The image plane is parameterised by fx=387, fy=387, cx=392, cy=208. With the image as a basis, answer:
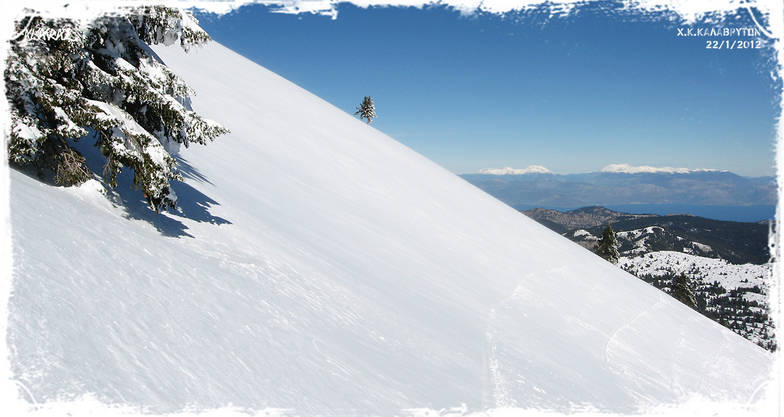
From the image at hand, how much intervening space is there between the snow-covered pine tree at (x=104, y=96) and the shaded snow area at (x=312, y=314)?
2.29 feet

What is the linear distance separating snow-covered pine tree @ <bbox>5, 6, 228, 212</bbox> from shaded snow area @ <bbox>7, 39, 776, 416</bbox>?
2.29ft

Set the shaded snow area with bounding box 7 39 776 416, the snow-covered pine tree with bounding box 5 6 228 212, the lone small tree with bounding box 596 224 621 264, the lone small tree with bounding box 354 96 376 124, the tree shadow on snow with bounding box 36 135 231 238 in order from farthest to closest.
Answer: the lone small tree with bounding box 354 96 376 124, the lone small tree with bounding box 596 224 621 264, the tree shadow on snow with bounding box 36 135 231 238, the snow-covered pine tree with bounding box 5 6 228 212, the shaded snow area with bounding box 7 39 776 416

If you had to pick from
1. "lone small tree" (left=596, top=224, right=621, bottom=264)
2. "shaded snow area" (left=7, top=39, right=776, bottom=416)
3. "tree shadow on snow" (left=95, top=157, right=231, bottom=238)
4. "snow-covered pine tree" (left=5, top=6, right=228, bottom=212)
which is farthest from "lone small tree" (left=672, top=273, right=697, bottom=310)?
"snow-covered pine tree" (left=5, top=6, right=228, bottom=212)

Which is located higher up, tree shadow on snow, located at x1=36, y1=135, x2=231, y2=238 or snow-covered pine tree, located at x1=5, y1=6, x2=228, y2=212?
snow-covered pine tree, located at x1=5, y1=6, x2=228, y2=212

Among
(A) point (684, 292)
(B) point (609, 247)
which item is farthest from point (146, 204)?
(A) point (684, 292)

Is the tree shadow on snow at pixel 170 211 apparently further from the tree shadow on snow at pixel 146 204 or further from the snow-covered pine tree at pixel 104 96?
the snow-covered pine tree at pixel 104 96

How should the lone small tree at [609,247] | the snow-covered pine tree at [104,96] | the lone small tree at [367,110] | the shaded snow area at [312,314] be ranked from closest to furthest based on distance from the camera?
the shaded snow area at [312,314], the snow-covered pine tree at [104,96], the lone small tree at [609,247], the lone small tree at [367,110]

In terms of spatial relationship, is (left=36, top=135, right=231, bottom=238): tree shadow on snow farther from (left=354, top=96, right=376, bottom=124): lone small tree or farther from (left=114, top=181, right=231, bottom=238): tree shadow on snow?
(left=354, top=96, right=376, bottom=124): lone small tree

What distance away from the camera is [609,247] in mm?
40469

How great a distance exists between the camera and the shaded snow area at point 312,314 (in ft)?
11.0

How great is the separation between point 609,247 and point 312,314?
138 ft

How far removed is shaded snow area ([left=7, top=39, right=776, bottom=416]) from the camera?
3355mm

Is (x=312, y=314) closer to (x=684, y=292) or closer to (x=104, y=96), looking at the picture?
(x=104, y=96)

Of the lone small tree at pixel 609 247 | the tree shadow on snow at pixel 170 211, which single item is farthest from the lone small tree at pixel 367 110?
the tree shadow on snow at pixel 170 211
